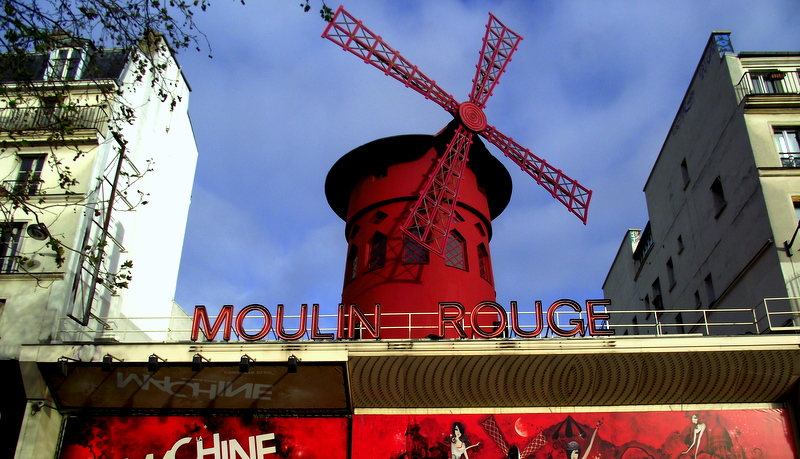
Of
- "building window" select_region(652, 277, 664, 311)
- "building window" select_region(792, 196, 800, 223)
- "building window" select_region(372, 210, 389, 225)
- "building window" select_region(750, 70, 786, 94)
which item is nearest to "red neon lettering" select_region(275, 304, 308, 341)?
"building window" select_region(372, 210, 389, 225)

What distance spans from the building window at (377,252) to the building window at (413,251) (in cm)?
42

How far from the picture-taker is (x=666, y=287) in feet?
55.4

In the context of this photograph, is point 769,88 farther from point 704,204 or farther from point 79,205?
point 79,205

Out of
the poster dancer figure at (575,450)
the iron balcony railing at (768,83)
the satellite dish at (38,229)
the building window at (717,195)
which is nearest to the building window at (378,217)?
the poster dancer figure at (575,450)

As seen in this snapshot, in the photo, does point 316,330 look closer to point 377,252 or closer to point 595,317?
point 377,252

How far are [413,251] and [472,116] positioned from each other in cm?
304

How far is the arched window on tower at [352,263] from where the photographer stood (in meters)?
13.3

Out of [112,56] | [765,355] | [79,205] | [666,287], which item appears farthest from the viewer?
[666,287]

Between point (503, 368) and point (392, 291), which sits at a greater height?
point (392, 291)

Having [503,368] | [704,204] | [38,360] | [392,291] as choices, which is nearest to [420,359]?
[503,368]

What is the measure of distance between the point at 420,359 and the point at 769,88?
8.05 metres

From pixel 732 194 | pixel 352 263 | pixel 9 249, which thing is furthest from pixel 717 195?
pixel 9 249

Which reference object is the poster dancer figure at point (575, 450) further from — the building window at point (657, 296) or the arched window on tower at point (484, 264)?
the building window at point (657, 296)

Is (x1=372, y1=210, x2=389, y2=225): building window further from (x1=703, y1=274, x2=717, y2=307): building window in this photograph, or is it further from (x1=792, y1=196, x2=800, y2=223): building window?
(x1=792, y1=196, x2=800, y2=223): building window
